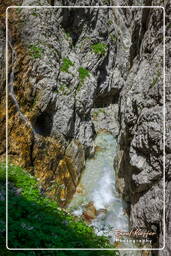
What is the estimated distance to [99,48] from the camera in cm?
2250

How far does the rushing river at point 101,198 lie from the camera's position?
11930 mm

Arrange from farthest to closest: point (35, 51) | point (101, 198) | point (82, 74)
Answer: point (82, 74), point (101, 198), point (35, 51)

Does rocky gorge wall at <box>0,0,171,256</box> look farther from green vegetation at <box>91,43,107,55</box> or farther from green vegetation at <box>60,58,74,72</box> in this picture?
green vegetation at <box>91,43,107,55</box>

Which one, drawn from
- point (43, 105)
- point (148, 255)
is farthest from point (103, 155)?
point (148, 255)

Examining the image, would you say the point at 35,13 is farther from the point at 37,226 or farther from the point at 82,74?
the point at 37,226

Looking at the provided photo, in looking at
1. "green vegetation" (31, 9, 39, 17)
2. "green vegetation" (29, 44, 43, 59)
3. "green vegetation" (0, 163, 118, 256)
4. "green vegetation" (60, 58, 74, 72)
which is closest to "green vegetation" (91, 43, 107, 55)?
"green vegetation" (60, 58, 74, 72)

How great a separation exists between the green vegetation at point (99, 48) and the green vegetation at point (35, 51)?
8.93 m

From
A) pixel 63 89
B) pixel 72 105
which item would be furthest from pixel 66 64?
pixel 72 105

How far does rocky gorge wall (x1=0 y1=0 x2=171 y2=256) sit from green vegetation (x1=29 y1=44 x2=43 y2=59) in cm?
1

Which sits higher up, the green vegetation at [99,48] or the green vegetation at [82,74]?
the green vegetation at [99,48]

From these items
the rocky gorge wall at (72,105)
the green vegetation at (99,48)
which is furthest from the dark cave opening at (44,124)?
the green vegetation at (99,48)

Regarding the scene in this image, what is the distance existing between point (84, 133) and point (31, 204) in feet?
32.5

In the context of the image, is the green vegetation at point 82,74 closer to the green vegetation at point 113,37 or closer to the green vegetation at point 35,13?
the green vegetation at point 35,13

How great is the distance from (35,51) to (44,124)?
3.97 metres
